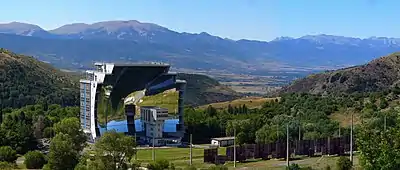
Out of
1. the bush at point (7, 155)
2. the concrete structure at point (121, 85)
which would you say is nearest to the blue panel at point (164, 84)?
the concrete structure at point (121, 85)

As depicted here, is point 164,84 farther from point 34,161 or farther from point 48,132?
point 34,161

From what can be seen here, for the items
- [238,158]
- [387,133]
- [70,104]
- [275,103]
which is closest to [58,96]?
Result: [70,104]

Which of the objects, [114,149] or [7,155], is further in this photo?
[7,155]

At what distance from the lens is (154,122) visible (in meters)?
88.9

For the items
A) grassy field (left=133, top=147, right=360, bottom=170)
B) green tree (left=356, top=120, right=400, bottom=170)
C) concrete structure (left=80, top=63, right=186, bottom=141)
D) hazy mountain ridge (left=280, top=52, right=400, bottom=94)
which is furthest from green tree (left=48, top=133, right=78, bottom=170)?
hazy mountain ridge (left=280, top=52, right=400, bottom=94)

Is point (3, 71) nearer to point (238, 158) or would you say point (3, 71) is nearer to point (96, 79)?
point (96, 79)

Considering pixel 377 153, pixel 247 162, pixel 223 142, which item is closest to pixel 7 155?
pixel 247 162

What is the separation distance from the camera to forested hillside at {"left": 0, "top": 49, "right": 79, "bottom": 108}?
13350 centimetres

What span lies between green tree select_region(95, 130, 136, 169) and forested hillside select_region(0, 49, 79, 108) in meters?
88.4

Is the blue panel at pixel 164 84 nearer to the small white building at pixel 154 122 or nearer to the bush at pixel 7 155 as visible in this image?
the small white building at pixel 154 122

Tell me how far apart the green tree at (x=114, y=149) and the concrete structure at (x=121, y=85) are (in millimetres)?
42024

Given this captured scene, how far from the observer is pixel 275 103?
115m

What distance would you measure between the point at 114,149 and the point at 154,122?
145 feet

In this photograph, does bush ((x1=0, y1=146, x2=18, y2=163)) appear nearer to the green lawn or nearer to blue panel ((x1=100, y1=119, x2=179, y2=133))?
the green lawn
